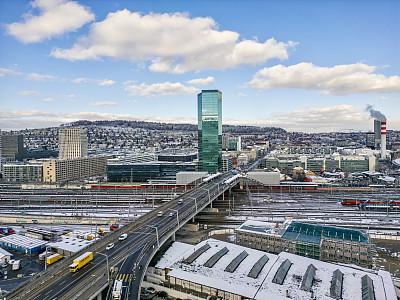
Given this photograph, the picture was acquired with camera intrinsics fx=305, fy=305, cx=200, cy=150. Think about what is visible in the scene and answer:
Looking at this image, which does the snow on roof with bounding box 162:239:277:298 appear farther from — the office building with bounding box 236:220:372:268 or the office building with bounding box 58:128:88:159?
the office building with bounding box 58:128:88:159

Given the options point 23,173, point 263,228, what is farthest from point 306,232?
point 23,173

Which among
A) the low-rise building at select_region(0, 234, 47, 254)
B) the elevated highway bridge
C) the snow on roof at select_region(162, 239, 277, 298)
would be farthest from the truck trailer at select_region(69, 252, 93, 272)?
the low-rise building at select_region(0, 234, 47, 254)

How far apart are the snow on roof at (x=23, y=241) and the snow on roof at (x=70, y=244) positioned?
205 centimetres

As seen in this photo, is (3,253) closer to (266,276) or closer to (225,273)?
(225,273)

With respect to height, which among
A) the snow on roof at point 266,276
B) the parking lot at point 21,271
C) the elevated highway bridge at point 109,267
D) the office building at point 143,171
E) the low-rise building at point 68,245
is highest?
the office building at point 143,171

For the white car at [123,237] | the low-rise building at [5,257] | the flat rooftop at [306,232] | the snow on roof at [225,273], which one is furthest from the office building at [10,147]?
the snow on roof at [225,273]

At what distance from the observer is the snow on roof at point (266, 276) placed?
65.5 feet

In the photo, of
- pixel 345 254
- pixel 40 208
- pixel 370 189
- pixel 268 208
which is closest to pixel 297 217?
pixel 268 208

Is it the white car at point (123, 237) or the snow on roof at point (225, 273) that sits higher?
the white car at point (123, 237)

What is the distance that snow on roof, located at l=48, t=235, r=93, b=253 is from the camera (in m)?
29.1

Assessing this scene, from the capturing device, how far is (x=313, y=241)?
91.5 ft

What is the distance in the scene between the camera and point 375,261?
27.5m

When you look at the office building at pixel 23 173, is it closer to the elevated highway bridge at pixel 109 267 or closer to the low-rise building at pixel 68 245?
the low-rise building at pixel 68 245

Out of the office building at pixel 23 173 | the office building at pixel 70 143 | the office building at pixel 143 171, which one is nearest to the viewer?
the office building at pixel 143 171
